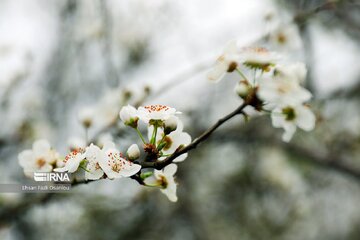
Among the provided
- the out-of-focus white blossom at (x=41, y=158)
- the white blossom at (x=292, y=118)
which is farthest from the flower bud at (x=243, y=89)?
the out-of-focus white blossom at (x=41, y=158)

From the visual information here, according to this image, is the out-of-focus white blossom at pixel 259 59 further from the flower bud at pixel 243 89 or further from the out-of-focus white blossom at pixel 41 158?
the out-of-focus white blossom at pixel 41 158

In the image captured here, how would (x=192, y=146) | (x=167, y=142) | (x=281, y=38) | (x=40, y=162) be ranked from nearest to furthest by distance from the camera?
1. (x=192, y=146)
2. (x=167, y=142)
3. (x=40, y=162)
4. (x=281, y=38)

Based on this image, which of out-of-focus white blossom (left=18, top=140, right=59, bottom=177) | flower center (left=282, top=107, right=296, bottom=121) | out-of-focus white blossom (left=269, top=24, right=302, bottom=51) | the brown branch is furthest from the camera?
out-of-focus white blossom (left=269, top=24, right=302, bottom=51)

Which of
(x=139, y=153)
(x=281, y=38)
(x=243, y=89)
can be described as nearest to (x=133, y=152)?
(x=139, y=153)

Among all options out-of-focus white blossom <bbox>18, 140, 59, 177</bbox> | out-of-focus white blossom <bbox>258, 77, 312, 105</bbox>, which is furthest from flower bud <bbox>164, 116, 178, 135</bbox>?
out-of-focus white blossom <bbox>18, 140, 59, 177</bbox>

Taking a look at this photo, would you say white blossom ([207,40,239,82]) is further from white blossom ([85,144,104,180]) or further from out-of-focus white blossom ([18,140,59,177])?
out-of-focus white blossom ([18,140,59,177])

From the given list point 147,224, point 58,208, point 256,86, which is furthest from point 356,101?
point 256,86

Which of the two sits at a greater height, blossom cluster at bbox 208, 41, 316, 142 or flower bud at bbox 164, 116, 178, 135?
blossom cluster at bbox 208, 41, 316, 142

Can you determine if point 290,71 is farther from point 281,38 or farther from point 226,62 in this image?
point 281,38
